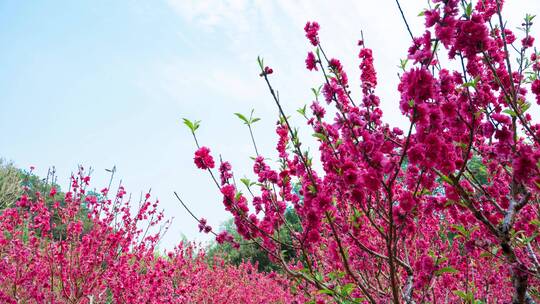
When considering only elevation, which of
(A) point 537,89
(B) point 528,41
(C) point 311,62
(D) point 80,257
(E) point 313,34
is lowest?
(D) point 80,257

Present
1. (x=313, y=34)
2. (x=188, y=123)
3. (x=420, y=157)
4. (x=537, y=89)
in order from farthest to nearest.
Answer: (x=313, y=34), (x=188, y=123), (x=537, y=89), (x=420, y=157)

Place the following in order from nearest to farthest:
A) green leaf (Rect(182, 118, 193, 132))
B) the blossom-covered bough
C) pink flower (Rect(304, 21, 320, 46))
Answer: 1. the blossom-covered bough
2. green leaf (Rect(182, 118, 193, 132))
3. pink flower (Rect(304, 21, 320, 46))

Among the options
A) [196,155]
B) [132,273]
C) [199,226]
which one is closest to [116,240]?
[132,273]

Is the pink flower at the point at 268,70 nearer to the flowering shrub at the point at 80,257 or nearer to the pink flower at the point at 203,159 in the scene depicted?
the pink flower at the point at 203,159

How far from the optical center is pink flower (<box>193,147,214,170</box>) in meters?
2.61

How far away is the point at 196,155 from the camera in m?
2.61

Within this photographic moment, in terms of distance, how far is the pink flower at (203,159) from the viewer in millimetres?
2611

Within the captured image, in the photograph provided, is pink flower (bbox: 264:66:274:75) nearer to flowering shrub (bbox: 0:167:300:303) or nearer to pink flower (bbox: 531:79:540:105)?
pink flower (bbox: 531:79:540:105)

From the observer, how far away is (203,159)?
262 cm

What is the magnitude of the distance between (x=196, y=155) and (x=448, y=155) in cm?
170

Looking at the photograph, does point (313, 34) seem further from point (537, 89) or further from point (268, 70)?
point (537, 89)

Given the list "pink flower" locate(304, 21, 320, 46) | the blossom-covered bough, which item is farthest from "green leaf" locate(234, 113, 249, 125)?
"pink flower" locate(304, 21, 320, 46)

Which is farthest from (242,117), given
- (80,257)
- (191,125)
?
(80,257)

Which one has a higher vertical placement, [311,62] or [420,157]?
[311,62]
